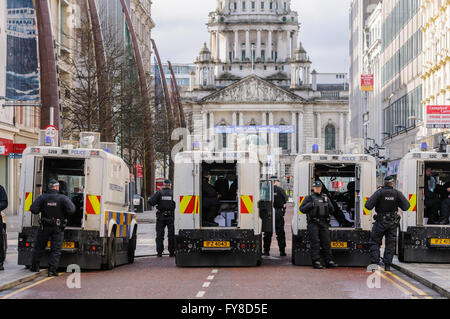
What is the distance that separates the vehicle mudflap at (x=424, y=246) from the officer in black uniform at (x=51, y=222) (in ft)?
22.9

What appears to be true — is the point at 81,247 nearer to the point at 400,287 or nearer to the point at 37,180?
the point at 37,180

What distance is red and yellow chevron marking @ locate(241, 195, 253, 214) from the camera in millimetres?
18000

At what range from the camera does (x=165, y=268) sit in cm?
1788

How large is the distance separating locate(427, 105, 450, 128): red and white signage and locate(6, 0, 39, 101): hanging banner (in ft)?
58.4

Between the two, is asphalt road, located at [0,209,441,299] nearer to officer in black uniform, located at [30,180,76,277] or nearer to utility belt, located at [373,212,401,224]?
officer in black uniform, located at [30,180,76,277]

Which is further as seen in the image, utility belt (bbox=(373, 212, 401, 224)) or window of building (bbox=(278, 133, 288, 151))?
window of building (bbox=(278, 133, 288, 151))

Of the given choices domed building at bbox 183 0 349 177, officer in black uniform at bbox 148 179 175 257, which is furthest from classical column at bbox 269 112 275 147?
officer in black uniform at bbox 148 179 175 257

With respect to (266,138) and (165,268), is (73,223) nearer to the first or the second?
(165,268)

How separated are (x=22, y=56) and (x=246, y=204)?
11773 mm

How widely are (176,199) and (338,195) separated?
3.85m

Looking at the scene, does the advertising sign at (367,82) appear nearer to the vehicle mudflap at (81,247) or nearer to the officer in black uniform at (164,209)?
the officer in black uniform at (164,209)

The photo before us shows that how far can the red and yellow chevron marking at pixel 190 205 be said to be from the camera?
1806 centimetres

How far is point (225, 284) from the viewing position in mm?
14664

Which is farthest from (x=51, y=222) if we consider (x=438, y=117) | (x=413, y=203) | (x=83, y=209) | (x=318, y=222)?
(x=438, y=117)
